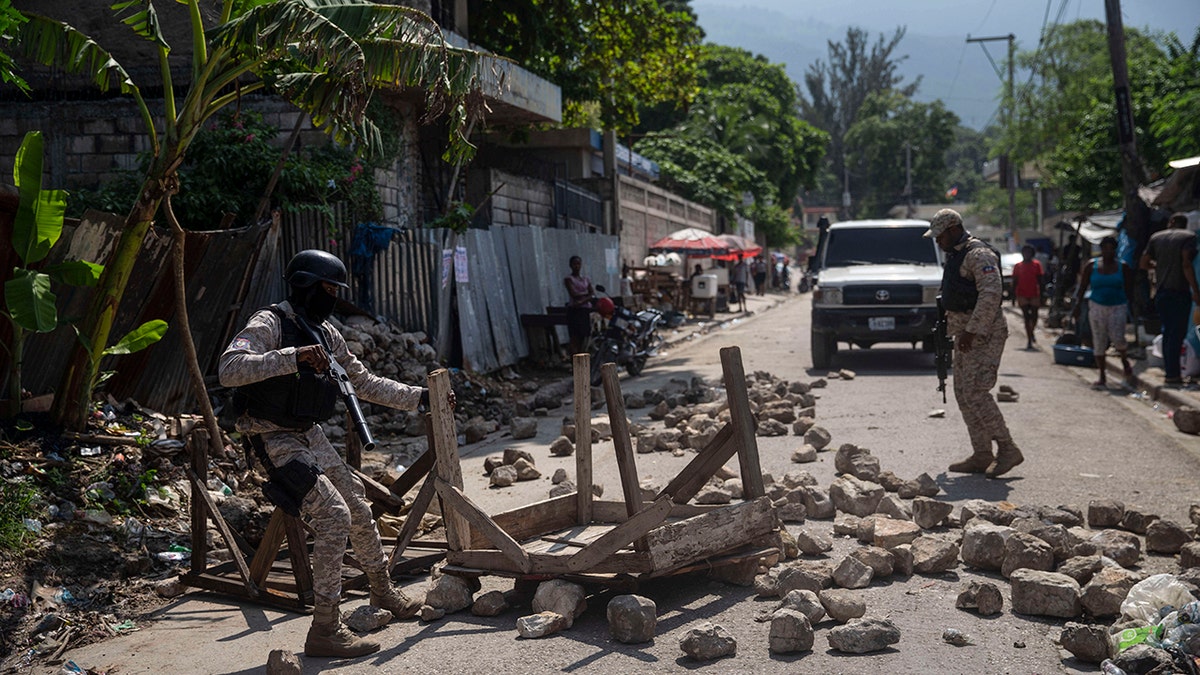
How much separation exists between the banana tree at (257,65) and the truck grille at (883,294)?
7.89 m

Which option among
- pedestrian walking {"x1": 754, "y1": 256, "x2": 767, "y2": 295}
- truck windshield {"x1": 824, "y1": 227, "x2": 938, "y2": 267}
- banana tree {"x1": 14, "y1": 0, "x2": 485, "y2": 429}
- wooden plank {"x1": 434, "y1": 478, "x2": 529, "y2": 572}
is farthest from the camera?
pedestrian walking {"x1": 754, "y1": 256, "x2": 767, "y2": 295}

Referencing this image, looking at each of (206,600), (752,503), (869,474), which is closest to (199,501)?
(206,600)

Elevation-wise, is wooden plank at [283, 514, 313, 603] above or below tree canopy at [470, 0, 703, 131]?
below

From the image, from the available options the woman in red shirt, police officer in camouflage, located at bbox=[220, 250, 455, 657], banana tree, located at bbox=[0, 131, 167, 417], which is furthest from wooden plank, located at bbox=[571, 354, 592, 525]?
the woman in red shirt

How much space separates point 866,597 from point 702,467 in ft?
3.58

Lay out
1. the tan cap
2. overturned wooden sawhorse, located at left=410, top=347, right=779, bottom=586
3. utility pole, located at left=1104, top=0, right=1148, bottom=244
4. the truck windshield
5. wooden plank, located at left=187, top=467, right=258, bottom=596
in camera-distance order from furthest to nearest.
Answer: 1. utility pole, located at left=1104, top=0, right=1148, bottom=244
2. the truck windshield
3. the tan cap
4. wooden plank, located at left=187, top=467, right=258, bottom=596
5. overturned wooden sawhorse, located at left=410, top=347, right=779, bottom=586

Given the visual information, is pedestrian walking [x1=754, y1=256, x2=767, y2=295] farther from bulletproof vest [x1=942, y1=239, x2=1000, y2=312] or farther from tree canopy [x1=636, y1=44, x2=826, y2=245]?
bulletproof vest [x1=942, y1=239, x2=1000, y2=312]

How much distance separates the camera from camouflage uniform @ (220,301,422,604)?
14.5 ft

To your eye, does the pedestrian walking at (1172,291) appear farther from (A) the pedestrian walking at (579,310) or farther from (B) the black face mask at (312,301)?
(B) the black face mask at (312,301)

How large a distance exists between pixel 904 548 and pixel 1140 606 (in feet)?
3.92

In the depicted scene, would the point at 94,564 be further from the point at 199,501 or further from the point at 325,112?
the point at 325,112

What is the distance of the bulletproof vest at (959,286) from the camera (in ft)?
26.7

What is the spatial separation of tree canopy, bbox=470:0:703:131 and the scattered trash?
15765 millimetres

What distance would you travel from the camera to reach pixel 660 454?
30.6 feet
